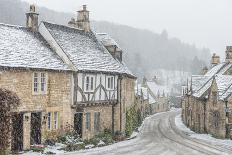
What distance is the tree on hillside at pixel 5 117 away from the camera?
2652 centimetres

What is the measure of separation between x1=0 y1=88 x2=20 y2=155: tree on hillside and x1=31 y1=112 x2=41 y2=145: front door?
4.27 m

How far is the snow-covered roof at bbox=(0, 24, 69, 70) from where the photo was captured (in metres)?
29.5

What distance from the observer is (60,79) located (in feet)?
110

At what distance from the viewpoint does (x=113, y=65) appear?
41.2 metres

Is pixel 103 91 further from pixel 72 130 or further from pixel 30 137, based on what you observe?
pixel 30 137

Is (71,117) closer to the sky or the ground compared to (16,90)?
closer to the ground

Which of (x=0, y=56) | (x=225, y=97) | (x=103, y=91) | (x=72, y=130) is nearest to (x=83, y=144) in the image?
(x=72, y=130)

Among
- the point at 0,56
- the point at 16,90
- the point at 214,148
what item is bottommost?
the point at 214,148

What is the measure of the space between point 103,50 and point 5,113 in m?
18.0

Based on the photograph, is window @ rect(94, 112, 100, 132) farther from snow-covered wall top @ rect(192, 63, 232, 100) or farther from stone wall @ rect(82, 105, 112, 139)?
snow-covered wall top @ rect(192, 63, 232, 100)

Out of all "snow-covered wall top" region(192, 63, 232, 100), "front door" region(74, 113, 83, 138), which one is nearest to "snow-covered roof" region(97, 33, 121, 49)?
"front door" region(74, 113, 83, 138)

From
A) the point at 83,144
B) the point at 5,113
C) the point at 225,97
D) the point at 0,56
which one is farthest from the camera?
the point at 225,97

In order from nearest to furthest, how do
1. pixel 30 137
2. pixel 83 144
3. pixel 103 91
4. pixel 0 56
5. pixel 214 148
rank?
1. pixel 0 56
2. pixel 30 137
3. pixel 83 144
4. pixel 214 148
5. pixel 103 91

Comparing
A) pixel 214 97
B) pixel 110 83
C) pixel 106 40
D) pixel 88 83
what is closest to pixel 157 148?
pixel 88 83
